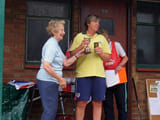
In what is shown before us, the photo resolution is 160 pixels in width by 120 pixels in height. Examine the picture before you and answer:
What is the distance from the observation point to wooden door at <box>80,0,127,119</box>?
18.9ft

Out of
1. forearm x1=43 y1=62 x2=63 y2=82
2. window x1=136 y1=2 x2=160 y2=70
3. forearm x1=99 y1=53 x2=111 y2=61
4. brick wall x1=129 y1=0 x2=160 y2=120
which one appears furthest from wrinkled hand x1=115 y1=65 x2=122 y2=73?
forearm x1=43 y1=62 x2=63 y2=82

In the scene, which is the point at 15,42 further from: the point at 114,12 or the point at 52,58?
the point at 114,12

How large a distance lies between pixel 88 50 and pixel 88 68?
300 millimetres

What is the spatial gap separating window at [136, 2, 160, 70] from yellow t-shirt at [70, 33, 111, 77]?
1.78 m

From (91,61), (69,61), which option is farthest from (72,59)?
(91,61)

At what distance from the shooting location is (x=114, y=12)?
586cm

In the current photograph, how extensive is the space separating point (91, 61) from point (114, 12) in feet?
6.23

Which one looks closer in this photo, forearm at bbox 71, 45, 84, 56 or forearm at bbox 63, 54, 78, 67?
forearm at bbox 63, 54, 78, 67

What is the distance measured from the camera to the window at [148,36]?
19.7 ft

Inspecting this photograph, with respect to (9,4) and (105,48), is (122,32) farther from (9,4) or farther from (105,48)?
(9,4)

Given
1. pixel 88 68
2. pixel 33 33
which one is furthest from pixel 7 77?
pixel 88 68

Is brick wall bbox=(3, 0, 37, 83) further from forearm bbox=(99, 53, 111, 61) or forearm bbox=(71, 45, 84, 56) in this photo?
forearm bbox=(99, 53, 111, 61)

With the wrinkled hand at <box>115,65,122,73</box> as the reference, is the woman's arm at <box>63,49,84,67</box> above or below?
above

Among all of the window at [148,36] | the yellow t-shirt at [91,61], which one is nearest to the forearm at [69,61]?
the yellow t-shirt at [91,61]
